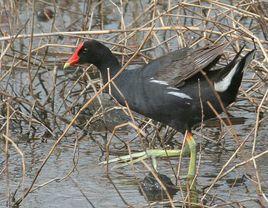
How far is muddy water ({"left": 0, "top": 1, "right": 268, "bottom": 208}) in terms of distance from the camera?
17.6ft

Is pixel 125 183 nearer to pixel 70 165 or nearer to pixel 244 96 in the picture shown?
pixel 70 165

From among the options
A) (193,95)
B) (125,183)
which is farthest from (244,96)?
(125,183)

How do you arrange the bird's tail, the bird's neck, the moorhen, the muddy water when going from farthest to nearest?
the bird's neck, the moorhen, the bird's tail, the muddy water

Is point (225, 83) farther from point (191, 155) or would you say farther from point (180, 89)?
point (191, 155)

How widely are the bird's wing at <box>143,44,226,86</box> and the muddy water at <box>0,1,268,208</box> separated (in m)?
0.62

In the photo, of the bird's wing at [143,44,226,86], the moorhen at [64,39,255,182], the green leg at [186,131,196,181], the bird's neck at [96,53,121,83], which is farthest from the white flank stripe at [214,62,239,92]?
the bird's neck at [96,53,121,83]

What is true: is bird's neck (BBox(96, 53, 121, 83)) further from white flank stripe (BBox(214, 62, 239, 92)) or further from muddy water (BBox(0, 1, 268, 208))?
white flank stripe (BBox(214, 62, 239, 92))

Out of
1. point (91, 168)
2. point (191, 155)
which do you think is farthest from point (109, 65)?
point (191, 155)

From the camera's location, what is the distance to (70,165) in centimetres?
614

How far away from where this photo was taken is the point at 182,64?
588cm

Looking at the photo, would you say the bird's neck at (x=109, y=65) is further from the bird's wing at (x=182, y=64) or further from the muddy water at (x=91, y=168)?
the muddy water at (x=91, y=168)

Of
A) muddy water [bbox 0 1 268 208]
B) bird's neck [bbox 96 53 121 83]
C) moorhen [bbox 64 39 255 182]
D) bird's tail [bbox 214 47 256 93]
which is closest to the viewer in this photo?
muddy water [bbox 0 1 268 208]

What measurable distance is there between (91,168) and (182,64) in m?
0.95

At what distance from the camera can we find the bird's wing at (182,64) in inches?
227
